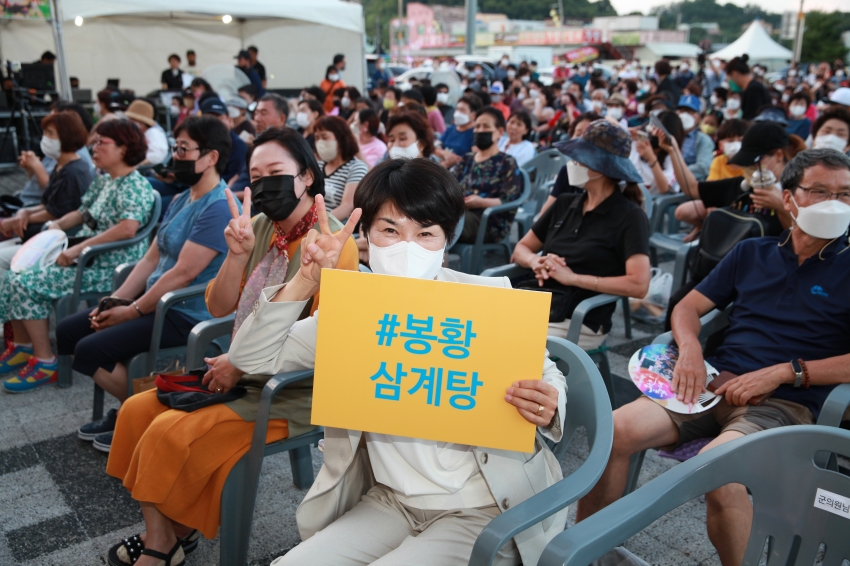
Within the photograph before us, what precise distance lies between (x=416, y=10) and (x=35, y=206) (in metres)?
66.4

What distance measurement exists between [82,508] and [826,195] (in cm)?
303

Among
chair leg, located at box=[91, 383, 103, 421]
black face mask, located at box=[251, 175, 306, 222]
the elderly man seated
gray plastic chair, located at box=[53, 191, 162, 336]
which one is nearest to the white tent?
gray plastic chair, located at box=[53, 191, 162, 336]

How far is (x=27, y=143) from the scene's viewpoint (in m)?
10.6

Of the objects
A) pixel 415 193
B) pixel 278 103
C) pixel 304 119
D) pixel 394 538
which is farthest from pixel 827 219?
pixel 304 119

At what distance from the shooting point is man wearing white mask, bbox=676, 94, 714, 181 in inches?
246

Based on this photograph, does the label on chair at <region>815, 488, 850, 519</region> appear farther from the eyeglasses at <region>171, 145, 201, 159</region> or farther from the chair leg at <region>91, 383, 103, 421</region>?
the chair leg at <region>91, 383, 103, 421</region>

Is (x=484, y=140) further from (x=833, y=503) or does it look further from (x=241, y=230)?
(x=833, y=503)

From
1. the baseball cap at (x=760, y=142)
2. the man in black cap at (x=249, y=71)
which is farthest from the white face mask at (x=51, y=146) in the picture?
the man in black cap at (x=249, y=71)

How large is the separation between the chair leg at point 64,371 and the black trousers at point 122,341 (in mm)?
745

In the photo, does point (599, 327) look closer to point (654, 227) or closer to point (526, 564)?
point (526, 564)

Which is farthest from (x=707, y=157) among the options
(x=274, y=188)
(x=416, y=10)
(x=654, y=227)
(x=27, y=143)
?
(x=416, y=10)

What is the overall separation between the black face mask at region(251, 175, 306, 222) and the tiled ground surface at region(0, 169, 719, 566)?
3.92 feet

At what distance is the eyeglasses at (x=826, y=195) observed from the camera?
7.43 ft

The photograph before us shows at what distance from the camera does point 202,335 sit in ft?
8.57
